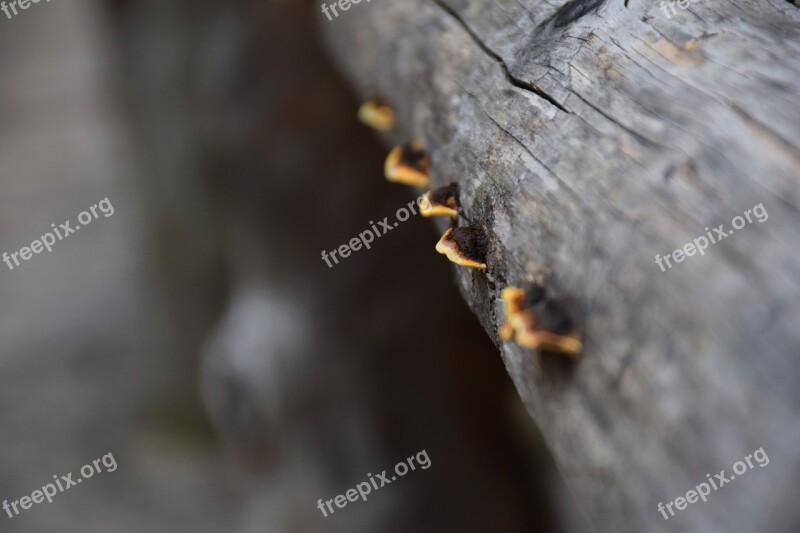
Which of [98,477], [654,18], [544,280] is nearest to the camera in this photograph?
[544,280]

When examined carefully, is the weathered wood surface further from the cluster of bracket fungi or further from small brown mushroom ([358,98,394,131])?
small brown mushroom ([358,98,394,131])

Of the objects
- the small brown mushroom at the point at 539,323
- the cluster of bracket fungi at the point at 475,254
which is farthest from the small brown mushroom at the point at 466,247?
the small brown mushroom at the point at 539,323

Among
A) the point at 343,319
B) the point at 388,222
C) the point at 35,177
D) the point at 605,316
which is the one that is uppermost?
the point at 35,177

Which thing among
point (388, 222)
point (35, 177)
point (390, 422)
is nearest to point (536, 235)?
point (388, 222)

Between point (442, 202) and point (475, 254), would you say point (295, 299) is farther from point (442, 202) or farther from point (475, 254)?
point (475, 254)

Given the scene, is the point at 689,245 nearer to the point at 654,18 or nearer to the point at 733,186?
the point at 733,186

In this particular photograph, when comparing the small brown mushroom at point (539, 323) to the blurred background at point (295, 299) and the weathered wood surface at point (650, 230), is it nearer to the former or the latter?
the weathered wood surface at point (650, 230)

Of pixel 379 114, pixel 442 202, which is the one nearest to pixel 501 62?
pixel 442 202
